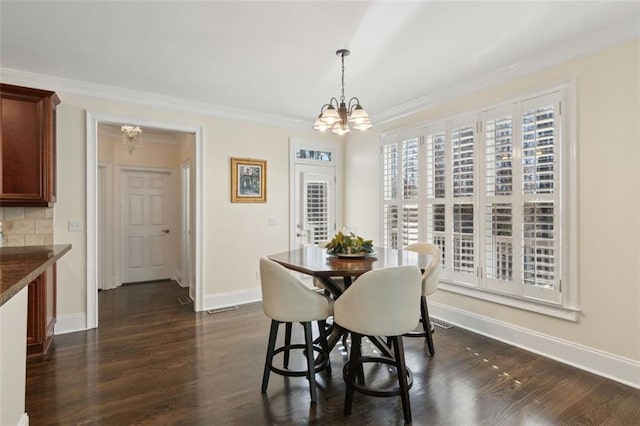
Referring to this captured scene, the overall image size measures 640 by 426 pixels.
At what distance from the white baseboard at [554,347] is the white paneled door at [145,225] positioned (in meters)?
4.75

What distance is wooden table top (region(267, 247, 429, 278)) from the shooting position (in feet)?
6.66

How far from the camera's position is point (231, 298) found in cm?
432

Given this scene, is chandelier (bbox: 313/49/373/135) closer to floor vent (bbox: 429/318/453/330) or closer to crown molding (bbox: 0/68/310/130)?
crown molding (bbox: 0/68/310/130)

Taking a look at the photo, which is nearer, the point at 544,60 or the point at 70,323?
the point at 544,60

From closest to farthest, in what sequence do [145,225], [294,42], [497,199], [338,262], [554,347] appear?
[338,262], [294,42], [554,347], [497,199], [145,225]

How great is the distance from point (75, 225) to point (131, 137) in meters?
1.80

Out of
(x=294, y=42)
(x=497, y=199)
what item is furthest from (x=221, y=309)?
(x=497, y=199)

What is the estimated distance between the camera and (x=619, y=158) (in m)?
2.40

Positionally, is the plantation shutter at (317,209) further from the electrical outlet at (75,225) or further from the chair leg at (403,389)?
the chair leg at (403,389)

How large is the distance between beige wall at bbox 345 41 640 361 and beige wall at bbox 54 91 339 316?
3150mm

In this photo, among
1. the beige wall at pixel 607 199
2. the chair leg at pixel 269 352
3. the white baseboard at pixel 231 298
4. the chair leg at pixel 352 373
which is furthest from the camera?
the white baseboard at pixel 231 298

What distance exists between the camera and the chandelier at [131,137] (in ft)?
14.9

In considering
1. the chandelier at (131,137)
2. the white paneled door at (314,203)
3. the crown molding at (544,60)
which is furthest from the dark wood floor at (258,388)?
the chandelier at (131,137)

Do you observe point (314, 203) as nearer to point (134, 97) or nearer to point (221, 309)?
point (221, 309)
